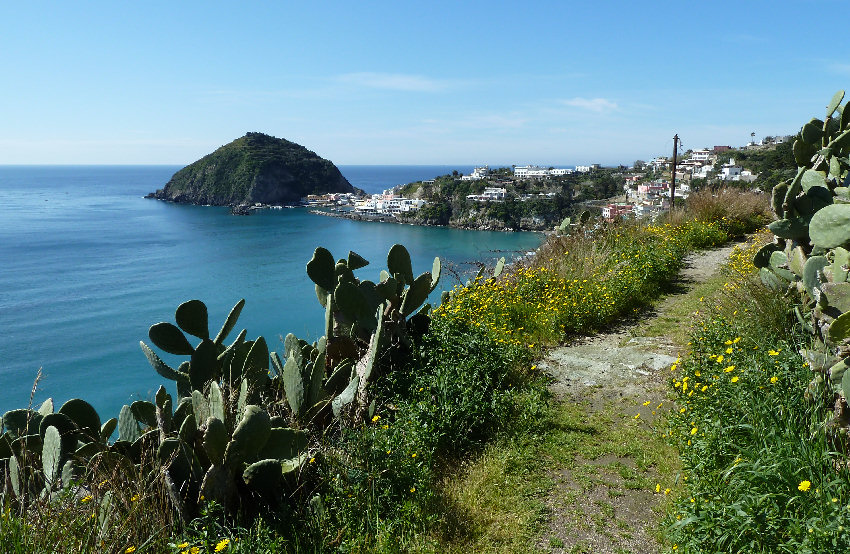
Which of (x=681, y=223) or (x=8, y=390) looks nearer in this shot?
(x=681, y=223)

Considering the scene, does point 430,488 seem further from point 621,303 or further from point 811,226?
point 621,303

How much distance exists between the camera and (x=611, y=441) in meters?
3.08

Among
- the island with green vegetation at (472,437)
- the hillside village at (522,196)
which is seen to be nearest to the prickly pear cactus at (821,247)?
the island with green vegetation at (472,437)

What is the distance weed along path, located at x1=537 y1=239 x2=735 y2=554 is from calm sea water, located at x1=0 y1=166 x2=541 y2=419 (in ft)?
7.54

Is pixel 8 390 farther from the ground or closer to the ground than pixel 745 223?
closer to the ground

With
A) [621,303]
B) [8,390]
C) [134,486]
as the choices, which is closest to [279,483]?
[134,486]

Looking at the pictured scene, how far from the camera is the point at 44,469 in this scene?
2520 mm

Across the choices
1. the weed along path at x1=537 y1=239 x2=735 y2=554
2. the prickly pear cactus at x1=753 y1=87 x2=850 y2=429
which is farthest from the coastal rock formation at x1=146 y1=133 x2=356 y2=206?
the prickly pear cactus at x1=753 y1=87 x2=850 y2=429

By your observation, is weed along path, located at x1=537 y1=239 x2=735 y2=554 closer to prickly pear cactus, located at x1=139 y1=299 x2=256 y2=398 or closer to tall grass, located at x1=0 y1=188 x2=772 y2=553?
tall grass, located at x1=0 y1=188 x2=772 y2=553

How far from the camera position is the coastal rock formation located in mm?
77375

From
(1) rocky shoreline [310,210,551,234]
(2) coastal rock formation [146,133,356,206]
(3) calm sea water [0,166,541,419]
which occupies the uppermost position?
(2) coastal rock formation [146,133,356,206]

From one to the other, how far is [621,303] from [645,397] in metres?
2.03

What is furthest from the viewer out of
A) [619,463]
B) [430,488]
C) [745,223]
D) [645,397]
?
[745,223]

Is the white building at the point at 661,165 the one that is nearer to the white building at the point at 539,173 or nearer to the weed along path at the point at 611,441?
the white building at the point at 539,173
